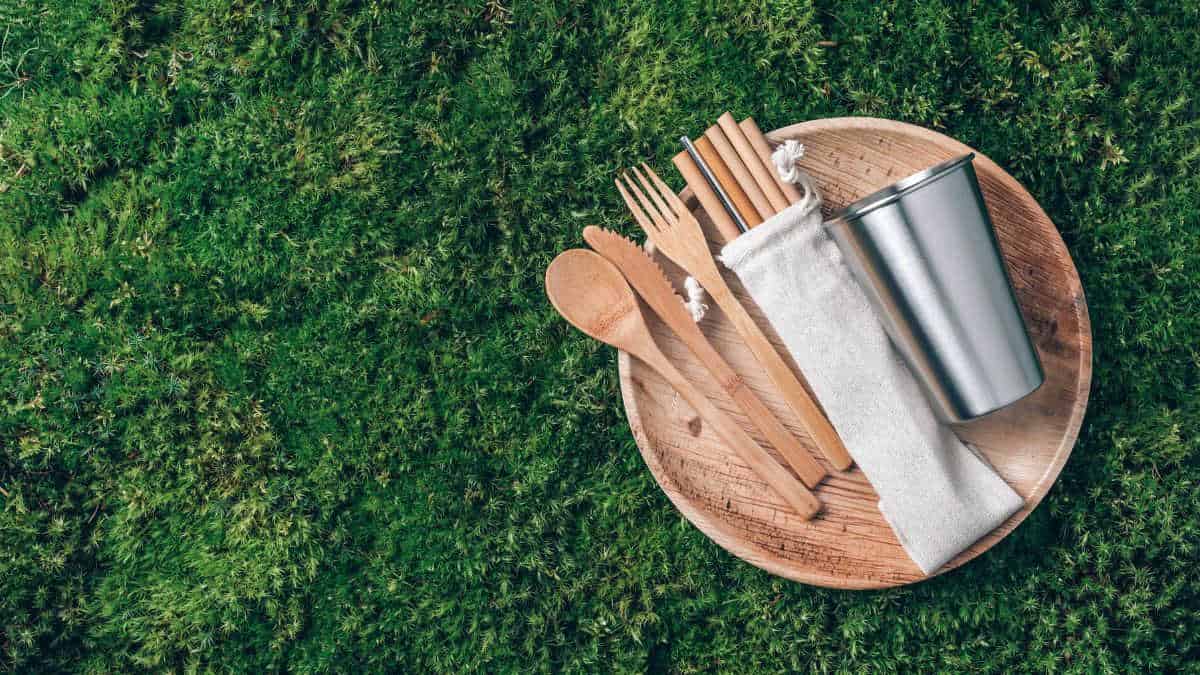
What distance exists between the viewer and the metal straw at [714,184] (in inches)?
70.9

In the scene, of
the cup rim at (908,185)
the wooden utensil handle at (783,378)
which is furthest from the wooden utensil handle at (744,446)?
the cup rim at (908,185)

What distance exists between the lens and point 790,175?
5.76 feet

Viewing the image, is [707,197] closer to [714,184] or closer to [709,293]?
[714,184]

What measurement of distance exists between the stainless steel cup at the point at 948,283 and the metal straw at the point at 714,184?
20 centimetres

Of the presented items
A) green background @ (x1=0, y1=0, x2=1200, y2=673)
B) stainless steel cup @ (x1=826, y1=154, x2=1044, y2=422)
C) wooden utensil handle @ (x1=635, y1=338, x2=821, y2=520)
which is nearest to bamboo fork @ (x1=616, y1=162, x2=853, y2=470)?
wooden utensil handle @ (x1=635, y1=338, x2=821, y2=520)

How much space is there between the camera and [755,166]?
5.90 ft

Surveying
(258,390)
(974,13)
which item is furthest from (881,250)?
(258,390)

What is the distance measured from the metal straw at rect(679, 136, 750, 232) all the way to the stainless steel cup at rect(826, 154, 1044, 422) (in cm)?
20

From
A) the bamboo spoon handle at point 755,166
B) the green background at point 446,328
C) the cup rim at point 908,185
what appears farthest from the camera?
the green background at point 446,328

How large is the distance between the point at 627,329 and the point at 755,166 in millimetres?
463

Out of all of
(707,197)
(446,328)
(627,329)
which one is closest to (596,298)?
(627,329)

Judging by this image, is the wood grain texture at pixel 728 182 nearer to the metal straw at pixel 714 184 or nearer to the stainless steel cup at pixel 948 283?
the metal straw at pixel 714 184

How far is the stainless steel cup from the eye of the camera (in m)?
1.56

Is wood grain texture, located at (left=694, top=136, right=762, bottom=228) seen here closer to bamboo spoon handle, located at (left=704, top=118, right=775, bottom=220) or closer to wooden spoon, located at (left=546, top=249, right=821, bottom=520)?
bamboo spoon handle, located at (left=704, top=118, right=775, bottom=220)
